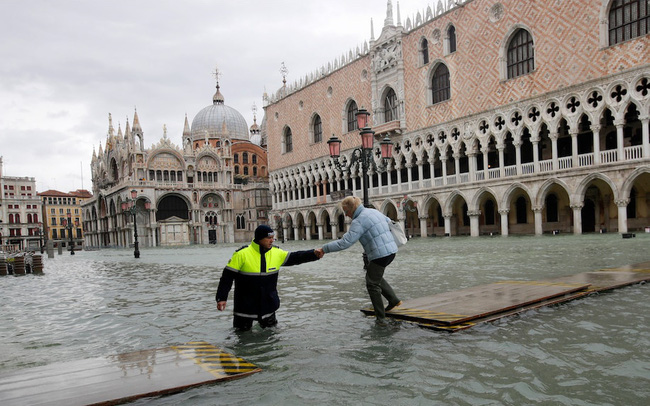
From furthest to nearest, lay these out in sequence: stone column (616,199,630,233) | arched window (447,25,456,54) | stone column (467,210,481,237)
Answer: arched window (447,25,456,54) < stone column (467,210,481,237) < stone column (616,199,630,233)

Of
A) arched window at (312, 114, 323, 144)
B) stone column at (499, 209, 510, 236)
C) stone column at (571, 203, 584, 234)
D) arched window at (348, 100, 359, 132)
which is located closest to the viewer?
stone column at (571, 203, 584, 234)

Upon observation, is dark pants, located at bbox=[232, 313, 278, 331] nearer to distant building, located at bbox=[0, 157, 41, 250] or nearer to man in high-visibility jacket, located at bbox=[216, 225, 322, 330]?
man in high-visibility jacket, located at bbox=[216, 225, 322, 330]

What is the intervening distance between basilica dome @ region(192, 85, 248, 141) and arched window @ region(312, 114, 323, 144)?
27.3 metres

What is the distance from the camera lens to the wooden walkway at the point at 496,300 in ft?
17.8

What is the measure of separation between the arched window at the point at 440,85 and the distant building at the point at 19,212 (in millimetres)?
69301

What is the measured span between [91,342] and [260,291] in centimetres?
216

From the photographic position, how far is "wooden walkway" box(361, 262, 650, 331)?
5.44m

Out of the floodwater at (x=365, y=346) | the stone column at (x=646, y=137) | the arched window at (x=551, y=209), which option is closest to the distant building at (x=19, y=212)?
the arched window at (x=551, y=209)

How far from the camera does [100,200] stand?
69.1m

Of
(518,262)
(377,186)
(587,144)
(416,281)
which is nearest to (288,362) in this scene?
(416,281)

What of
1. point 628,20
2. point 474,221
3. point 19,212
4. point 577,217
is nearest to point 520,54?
point 628,20

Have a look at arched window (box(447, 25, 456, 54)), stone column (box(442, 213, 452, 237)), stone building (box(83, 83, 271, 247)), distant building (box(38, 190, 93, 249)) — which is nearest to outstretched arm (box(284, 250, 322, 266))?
stone column (box(442, 213, 452, 237))

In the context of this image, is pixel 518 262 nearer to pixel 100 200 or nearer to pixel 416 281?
pixel 416 281

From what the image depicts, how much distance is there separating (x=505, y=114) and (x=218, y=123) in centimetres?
5135
